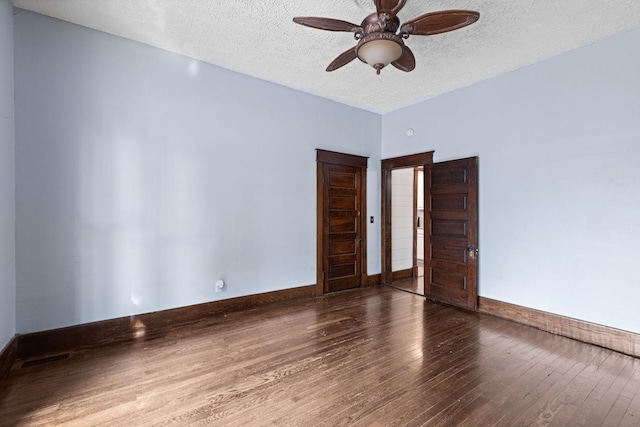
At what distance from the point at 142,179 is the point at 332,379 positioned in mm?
2916

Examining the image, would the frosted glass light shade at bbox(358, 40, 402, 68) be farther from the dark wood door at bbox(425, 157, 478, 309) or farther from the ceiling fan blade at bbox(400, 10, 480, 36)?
the dark wood door at bbox(425, 157, 478, 309)

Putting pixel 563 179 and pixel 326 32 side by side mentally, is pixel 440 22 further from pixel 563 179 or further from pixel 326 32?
pixel 563 179

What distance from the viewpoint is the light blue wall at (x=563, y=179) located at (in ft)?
9.65

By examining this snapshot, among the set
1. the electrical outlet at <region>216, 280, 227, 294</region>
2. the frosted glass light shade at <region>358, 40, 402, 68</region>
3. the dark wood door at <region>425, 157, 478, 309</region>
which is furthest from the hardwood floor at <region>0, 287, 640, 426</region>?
the frosted glass light shade at <region>358, 40, 402, 68</region>

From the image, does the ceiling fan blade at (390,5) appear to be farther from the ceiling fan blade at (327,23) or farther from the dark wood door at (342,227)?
the dark wood door at (342,227)

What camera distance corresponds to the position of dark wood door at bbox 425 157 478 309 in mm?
4078

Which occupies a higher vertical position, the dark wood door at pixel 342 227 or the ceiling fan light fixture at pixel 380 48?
the ceiling fan light fixture at pixel 380 48

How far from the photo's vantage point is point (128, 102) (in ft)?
10.5

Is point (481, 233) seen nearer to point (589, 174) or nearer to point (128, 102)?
point (589, 174)

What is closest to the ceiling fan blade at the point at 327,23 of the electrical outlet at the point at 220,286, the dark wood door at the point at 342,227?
the dark wood door at the point at 342,227

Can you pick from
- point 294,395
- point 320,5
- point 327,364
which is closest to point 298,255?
point 327,364

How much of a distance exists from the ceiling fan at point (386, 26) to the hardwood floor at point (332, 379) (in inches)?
106

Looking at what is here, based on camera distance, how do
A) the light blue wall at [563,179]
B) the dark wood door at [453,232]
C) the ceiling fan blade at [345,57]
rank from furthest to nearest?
the dark wood door at [453,232], the light blue wall at [563,179], the ceiling fan blade at [345,57]

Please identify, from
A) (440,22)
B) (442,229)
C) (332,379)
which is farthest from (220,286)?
(440,22)
